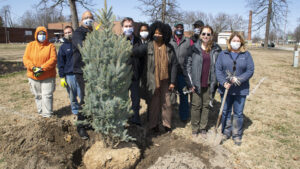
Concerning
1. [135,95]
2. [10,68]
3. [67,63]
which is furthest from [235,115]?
[10,68]

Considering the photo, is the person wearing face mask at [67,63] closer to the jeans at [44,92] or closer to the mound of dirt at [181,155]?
the jeans at [44,92]

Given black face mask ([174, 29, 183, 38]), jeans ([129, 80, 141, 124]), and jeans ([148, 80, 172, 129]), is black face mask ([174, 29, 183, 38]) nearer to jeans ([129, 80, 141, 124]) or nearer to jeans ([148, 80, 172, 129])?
jeans ([148, 80, 172, 129])

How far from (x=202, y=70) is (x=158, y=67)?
849 mm

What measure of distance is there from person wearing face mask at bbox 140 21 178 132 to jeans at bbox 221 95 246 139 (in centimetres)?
109

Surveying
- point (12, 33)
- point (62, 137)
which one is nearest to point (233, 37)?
point (62, 137)

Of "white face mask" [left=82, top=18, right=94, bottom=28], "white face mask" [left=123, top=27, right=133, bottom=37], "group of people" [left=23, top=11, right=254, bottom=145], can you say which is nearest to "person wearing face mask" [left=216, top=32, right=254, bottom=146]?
"group of people" [left=23, top=11, right=254, bottom=145]

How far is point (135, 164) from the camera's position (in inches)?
127

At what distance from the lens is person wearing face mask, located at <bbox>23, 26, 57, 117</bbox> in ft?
15.3

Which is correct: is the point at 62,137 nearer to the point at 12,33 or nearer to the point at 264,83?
the point at 264,83

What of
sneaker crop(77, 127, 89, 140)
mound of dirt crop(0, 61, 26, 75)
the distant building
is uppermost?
the distant building

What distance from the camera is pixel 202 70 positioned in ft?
13.3

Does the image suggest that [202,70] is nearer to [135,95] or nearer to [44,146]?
[135,95]

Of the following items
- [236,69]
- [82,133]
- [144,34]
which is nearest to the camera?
[82,133]

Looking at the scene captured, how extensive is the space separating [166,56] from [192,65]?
1.88ft
